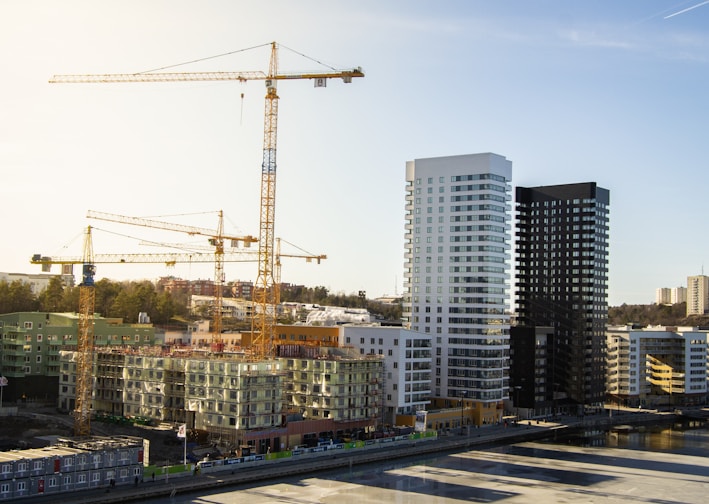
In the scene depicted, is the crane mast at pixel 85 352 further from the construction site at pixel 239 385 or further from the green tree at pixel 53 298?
the green tree at pixel 53 298

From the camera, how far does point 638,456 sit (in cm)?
8975

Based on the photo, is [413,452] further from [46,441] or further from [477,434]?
[46,441]

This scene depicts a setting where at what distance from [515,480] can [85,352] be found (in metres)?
46.1

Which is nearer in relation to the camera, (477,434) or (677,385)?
(477,434)

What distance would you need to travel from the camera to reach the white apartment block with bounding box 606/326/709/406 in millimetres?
151125

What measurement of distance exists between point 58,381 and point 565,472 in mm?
66159

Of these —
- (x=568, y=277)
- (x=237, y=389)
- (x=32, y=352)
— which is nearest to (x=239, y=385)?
(x=237, y=389)

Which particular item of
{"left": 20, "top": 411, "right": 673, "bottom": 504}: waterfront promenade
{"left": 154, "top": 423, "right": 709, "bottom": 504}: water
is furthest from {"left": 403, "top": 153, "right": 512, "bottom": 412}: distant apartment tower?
{"left": 154, "top": 423, "right": 709, "bottom": 504}: water

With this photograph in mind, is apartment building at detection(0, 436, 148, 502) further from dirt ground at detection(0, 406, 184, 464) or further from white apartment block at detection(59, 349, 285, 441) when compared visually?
white apartment block at detection(59, 349, 285, 441)

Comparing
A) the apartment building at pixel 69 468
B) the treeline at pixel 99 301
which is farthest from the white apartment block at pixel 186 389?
the treeline at pixel 99 301

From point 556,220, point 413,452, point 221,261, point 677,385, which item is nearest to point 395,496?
point 413,452

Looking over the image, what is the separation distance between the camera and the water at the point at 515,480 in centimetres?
6469

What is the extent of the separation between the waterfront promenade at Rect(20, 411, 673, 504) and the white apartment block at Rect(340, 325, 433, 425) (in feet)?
20.7

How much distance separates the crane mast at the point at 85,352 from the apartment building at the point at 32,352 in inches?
517
